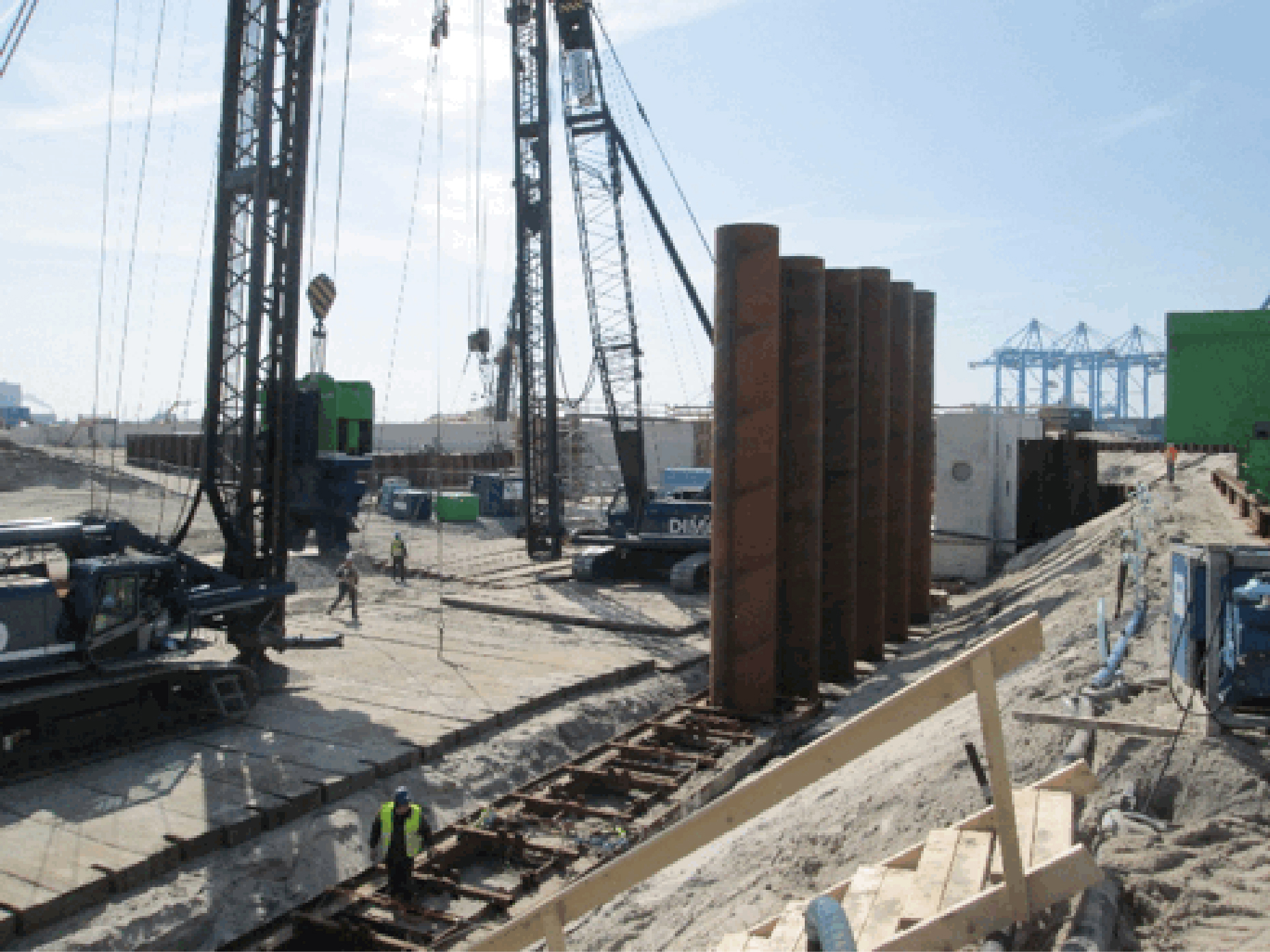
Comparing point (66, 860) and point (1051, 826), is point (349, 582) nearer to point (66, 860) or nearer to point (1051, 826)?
point (66, 860)

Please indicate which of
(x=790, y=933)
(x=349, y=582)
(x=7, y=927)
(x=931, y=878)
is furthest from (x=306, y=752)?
(x=931, y=878)

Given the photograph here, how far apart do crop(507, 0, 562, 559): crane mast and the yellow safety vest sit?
781 inches

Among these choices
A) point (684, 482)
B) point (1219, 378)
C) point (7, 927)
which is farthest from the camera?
point (684, 482)

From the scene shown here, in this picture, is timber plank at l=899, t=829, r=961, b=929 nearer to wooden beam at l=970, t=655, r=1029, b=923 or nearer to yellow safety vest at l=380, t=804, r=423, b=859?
wooden beam at l=970, t=655, r=1029, b=923

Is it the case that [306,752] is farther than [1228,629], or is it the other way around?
[306,752]

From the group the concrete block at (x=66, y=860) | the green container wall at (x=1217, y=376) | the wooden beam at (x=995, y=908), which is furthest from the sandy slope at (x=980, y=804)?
the concrete block at (x=66, y=860)

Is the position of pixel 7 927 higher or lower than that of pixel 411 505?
lower

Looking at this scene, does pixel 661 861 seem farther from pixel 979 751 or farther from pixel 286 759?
pixel 286 759

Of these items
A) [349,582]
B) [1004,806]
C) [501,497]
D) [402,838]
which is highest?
[1004,806]

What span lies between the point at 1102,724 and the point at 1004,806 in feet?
8.82

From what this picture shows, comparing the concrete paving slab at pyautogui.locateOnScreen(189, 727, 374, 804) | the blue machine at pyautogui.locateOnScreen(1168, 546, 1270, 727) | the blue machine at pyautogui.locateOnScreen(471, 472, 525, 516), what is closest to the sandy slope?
the blue machine at pyautogui.locateOnScreen(1168, 546, 1270, 727)

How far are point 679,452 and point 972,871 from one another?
134 ft

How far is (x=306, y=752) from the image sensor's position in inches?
437

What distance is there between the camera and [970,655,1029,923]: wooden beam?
367 centimetres
